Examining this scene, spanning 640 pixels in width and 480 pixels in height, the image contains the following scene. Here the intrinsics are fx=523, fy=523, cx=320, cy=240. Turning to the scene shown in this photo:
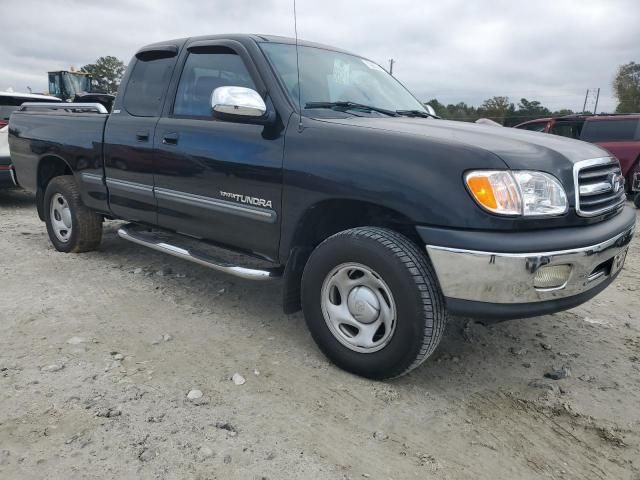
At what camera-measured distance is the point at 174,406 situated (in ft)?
8.11

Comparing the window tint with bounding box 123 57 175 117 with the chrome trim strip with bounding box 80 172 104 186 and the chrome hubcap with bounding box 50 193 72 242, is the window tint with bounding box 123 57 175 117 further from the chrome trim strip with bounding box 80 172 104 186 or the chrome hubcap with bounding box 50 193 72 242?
the chrome hubcap with bounding box 50 193 72 242

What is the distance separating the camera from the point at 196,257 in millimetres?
3504

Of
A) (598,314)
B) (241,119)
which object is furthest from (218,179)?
(598,314)

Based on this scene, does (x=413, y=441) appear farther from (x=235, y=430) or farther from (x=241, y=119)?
(x=241, y=119)

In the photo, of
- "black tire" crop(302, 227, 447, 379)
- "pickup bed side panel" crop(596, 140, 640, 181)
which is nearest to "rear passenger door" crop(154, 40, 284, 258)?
"black tire" crop(302, 227, 447, 379)

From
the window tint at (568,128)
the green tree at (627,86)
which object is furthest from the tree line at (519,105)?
the window tint at (568,128)

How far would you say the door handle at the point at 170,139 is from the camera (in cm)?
353

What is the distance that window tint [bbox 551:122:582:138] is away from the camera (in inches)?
422

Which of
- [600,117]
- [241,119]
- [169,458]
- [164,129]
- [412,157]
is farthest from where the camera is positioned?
[600,117]

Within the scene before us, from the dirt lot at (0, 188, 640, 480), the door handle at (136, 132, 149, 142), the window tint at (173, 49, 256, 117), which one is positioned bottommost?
the dirt lot at (0, 188, 640, 480)

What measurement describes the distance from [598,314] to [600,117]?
791 centimetres

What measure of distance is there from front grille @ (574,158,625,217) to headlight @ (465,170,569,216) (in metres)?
0.24

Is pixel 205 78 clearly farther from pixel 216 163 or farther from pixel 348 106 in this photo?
pixel 348 106

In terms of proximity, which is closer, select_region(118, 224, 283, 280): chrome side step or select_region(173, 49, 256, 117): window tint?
select_region(118, 224, 283, 280): chrome side step
